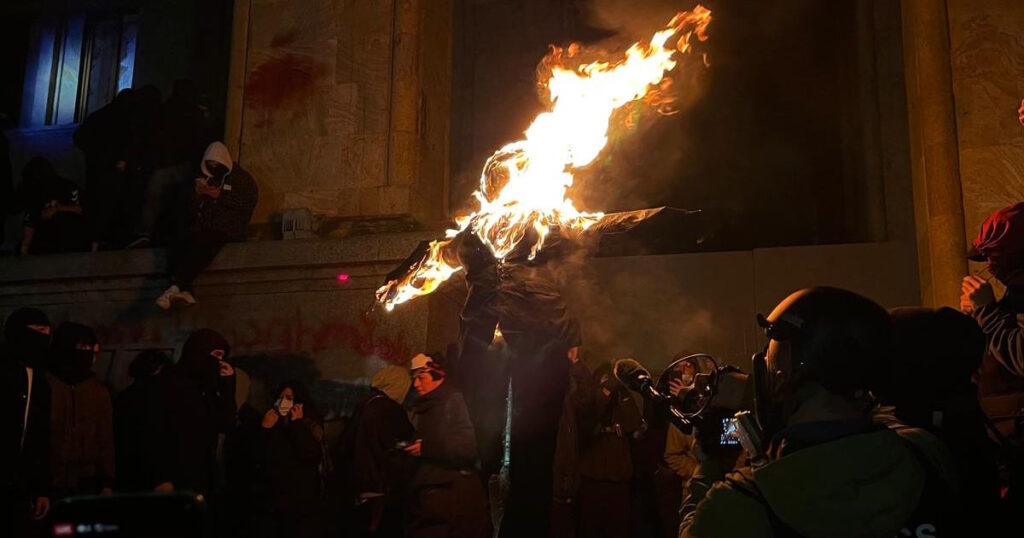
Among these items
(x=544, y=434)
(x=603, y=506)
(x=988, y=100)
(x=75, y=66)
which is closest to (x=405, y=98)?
(x=603, y=506)

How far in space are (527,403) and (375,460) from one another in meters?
2.13

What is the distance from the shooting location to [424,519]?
6402 millimetres

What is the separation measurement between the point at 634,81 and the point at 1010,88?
3.44m

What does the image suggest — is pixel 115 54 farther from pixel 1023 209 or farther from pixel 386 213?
pixel 1023 209

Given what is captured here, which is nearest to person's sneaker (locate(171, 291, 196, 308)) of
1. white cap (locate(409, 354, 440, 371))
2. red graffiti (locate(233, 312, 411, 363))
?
red graffiti (locate(233, 312, 411, 363))

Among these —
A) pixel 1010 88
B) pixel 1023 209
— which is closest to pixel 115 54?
pixel 1010 88

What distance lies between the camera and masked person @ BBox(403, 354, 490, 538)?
21.0 ft

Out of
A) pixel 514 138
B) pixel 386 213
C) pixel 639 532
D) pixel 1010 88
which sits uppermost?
pixel 514 138

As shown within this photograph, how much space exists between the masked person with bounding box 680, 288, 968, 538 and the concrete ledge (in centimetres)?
578

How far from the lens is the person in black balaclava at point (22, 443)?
5918 mm

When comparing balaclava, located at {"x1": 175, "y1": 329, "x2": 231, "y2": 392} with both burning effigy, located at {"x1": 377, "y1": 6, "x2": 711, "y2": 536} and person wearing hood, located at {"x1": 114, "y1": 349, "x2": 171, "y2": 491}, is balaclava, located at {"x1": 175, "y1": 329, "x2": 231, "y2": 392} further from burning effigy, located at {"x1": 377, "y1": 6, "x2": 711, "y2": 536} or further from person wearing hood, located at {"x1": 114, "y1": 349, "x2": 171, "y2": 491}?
burning effigy, located at {"x1": 377, "y1": 6, "x2": 711, "y2": 536}

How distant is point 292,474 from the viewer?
6.84 meters

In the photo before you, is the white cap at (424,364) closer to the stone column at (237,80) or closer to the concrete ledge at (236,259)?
the concrete ledge at (236,259)

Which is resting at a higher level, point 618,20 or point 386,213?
point 618,20
